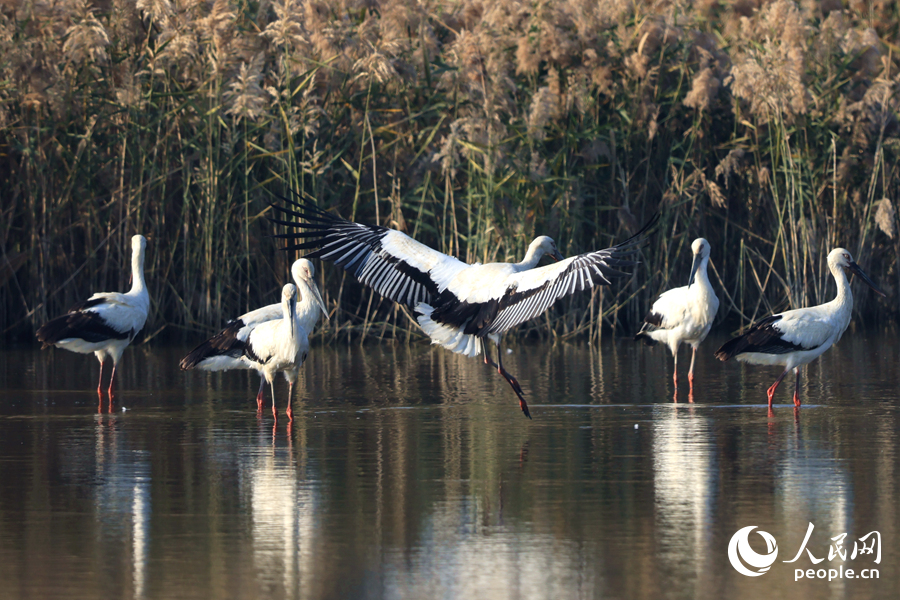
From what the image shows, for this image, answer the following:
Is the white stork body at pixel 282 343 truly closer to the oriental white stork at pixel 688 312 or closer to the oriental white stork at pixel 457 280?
the oriental white stork at pixel 457 280

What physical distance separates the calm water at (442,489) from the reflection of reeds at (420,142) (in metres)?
4.23

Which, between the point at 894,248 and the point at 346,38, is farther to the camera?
the point at 894,248

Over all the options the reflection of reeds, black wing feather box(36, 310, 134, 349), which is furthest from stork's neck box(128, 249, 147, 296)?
the reflection of reeds

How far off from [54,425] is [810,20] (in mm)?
13883

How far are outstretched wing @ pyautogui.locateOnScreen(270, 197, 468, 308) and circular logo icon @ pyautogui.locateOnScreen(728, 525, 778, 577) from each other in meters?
5.40

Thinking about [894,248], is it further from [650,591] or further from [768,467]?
[650,591]

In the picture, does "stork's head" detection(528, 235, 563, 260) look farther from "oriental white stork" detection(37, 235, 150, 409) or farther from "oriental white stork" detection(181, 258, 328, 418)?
"oriental white stork" detection(37, 235, 150, 409)

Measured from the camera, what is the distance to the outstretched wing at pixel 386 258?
11.3 meters

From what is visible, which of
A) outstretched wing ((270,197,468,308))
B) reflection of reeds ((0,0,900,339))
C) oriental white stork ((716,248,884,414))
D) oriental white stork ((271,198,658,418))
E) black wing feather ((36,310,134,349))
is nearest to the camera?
oriental white stork ((271,198,658,418))

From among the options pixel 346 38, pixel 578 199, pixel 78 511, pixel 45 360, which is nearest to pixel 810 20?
pixel 578 199

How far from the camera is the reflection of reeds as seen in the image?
16641mm

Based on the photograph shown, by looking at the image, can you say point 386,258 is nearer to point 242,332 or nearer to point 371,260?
point 371,260

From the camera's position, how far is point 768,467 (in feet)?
26.3

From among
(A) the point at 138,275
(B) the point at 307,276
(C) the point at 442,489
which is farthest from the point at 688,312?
(C) the point at 442,489
